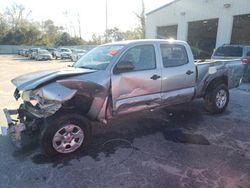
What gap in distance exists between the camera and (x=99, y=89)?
13.4ft

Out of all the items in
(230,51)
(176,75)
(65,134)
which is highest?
(230,51)

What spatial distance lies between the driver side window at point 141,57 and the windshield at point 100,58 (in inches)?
8.6

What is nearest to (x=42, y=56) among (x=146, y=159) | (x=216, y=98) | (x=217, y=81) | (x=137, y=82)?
(x=217, y=81)

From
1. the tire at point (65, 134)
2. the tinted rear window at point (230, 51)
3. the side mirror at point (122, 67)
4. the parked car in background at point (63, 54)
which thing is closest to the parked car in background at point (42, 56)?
the parked car in background at point (63, 54)

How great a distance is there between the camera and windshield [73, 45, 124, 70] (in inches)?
176

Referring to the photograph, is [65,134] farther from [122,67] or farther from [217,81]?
[217,81]

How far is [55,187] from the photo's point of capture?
3.21 m

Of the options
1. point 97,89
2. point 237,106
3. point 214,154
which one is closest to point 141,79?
point 97,89

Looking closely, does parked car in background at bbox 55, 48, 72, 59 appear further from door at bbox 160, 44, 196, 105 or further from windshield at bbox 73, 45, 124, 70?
door at bbox 160, 44, 196, 105

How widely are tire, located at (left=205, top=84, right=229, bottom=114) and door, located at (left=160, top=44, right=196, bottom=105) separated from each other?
763mm

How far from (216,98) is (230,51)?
6473 millimetres

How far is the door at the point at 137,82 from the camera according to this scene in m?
4.37

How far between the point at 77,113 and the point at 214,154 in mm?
2419

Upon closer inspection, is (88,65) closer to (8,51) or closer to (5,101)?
(5,101)
